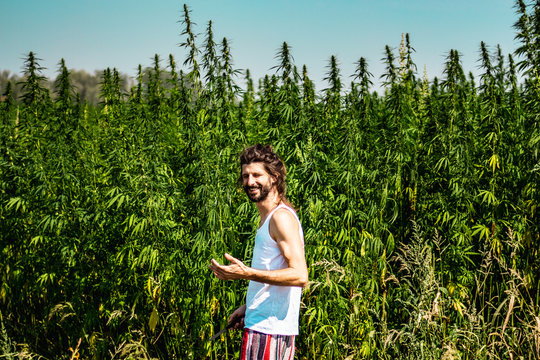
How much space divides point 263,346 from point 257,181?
0.87m

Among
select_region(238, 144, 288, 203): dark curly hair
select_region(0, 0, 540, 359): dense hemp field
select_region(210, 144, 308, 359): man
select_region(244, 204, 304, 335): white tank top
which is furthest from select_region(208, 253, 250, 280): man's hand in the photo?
select_region(0, 0, 540, 359): dense hemp field

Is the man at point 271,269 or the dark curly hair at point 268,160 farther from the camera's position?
the dark curly hair at point 268,160

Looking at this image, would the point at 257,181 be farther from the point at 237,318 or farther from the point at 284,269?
the point at 237,318

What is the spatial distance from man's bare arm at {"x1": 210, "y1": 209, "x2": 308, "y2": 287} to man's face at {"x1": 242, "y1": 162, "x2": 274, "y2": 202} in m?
0.18

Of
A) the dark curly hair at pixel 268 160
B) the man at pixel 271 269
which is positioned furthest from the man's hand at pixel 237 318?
the dark curly hair at pixel 268 160

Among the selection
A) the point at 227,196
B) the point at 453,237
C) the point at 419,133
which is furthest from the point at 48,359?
the point at 419,133

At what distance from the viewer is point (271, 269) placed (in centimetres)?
252

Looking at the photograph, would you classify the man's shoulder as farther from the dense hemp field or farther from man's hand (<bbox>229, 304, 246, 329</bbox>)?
the dense hemp field

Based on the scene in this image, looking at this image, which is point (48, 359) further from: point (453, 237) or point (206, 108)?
point (453, 237)

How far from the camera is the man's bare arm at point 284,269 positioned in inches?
92.4

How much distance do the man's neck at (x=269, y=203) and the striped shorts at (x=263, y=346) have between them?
63cm

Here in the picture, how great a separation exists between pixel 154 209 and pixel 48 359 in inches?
92.0

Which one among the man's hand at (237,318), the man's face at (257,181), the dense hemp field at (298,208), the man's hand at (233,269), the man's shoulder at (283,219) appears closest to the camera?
the man's hand at (233,269)

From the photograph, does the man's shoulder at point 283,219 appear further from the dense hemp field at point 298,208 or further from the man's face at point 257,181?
the dense hemp field at point 298,208
